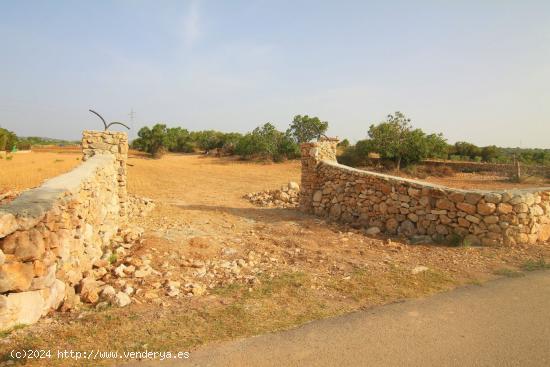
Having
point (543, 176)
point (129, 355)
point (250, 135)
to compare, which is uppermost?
point (250, 135)

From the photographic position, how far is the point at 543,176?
18.1 meters

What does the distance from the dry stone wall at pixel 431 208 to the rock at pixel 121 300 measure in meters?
5.35

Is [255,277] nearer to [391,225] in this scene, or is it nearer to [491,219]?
[391,225]

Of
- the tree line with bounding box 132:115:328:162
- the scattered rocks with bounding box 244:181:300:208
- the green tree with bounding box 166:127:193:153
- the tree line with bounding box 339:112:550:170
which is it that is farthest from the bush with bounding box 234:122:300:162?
the scattered rocks with bounding box 244:181:300:208

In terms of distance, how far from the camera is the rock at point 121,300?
3.91m

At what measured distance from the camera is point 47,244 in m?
3.41

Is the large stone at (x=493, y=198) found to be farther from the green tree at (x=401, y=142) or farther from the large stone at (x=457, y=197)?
the green tree at (x=401, y=142)

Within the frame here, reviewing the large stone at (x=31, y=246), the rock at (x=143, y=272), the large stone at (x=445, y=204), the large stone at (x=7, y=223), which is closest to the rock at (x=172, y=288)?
the rock at (x=143, y=272)

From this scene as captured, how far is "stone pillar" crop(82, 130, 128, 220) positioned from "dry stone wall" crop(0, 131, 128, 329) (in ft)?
7.33

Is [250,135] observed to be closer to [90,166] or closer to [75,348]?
[90,166]

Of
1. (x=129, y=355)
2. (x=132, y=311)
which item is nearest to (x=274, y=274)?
(x=132, y=311)

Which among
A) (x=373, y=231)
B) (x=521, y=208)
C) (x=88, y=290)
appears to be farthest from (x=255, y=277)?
(x=521, y=208)

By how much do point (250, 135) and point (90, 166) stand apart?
950 inches

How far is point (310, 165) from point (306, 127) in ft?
66.8
